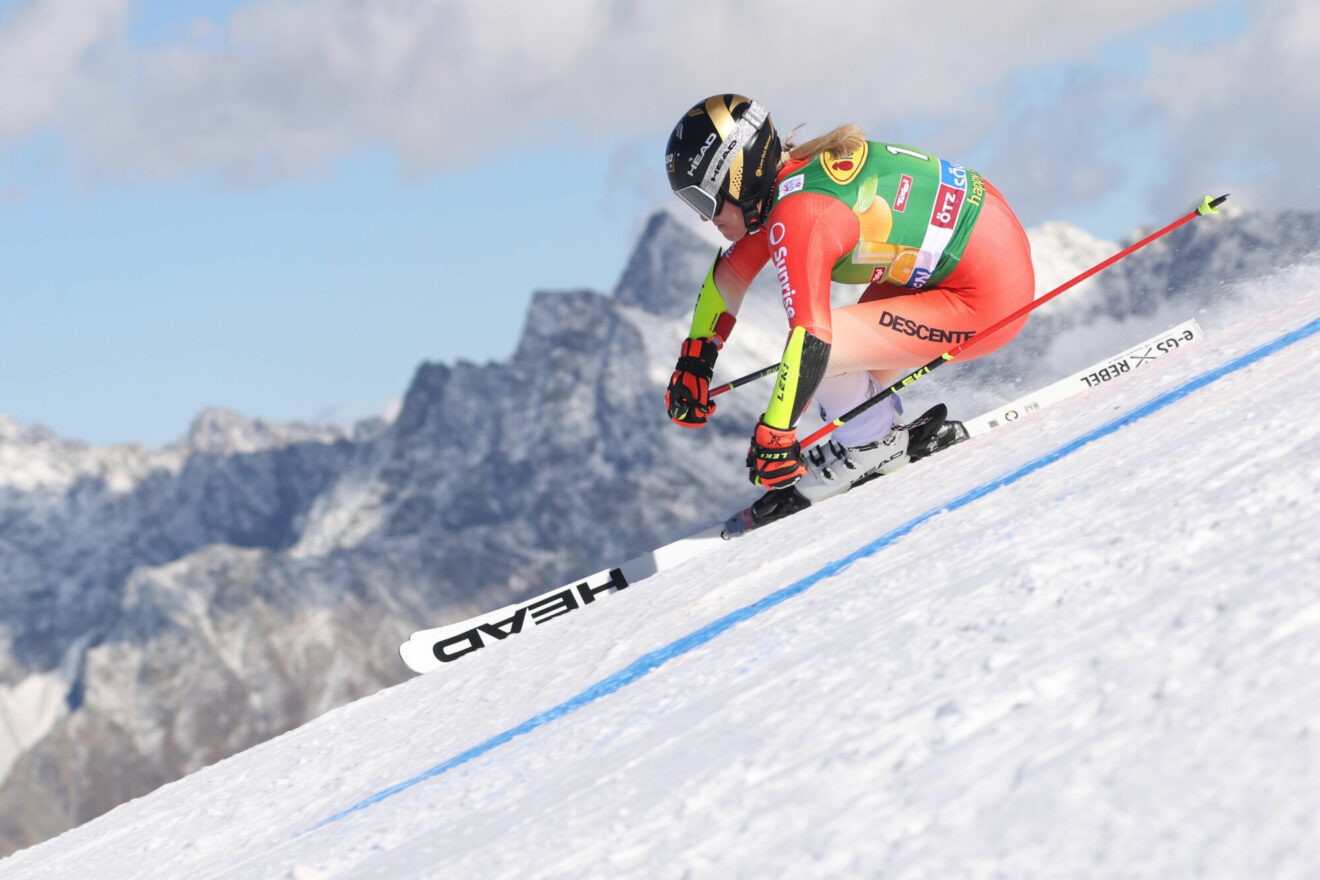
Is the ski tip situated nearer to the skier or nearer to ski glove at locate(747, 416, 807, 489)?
the skier

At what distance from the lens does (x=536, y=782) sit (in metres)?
3.32

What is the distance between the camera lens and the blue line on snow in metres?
4.05

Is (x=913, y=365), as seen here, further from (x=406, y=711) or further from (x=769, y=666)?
A: (x=769, y=666)

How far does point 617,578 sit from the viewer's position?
7688 millimetres

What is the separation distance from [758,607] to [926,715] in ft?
6.61

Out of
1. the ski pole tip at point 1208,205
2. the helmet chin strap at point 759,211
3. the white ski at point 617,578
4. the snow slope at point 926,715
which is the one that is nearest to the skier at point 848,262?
the helmet chin strap at point 759,211

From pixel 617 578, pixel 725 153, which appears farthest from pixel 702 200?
pixel 617 578

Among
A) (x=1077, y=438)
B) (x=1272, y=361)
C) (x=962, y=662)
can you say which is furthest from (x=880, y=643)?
(x=1272, y=361)

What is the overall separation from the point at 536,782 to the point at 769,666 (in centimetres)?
68

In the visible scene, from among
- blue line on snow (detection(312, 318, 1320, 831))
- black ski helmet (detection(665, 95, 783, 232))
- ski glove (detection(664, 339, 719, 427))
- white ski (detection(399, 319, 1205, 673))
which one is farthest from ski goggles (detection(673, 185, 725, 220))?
blue line on snow (detection(312, 318, 1320, 831))

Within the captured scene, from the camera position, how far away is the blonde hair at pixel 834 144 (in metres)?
6.40

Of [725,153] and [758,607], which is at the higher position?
[725,153]

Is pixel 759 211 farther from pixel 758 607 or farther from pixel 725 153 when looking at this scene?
pixel 758 607

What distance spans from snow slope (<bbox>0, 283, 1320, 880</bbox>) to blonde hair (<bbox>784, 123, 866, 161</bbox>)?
6.05 feet
